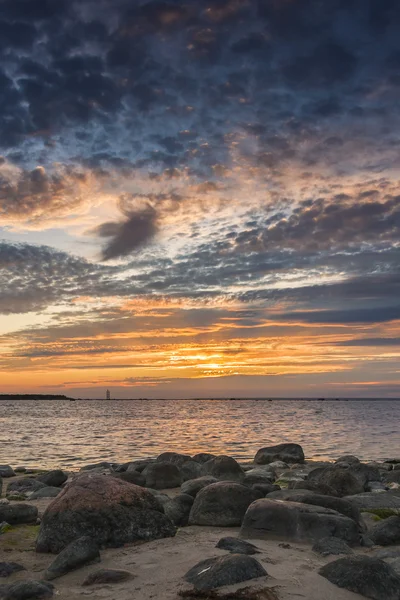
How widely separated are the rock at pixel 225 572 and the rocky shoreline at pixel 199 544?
12 millimetres

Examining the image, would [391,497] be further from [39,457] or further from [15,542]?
[39,457]

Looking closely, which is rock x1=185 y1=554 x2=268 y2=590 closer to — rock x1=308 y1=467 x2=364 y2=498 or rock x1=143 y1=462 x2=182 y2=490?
rock x1=308 y1=467 x2=364 y2=498

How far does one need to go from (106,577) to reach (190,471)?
36.2 ft

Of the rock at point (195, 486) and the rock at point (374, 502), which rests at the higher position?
the rock at point (195, 486)

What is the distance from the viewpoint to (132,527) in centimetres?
870

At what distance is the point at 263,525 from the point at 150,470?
8034 millimetres

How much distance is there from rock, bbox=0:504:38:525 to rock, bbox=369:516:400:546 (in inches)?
241

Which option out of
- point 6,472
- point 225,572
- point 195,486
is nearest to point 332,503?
point 195,486

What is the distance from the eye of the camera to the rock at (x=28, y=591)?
591cm

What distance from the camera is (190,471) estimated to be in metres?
17.3

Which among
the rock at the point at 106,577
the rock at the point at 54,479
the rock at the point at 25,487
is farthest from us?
the rock at the point at 54,479

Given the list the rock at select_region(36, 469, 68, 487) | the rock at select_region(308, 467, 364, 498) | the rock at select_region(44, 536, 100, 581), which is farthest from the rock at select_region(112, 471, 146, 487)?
the rock at select_region(44, 536, 100, 581)

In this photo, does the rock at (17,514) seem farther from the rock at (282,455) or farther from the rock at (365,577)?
the rock at (282,455)

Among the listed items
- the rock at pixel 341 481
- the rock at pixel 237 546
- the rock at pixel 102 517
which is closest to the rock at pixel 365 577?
the rock at pixel 237 546
